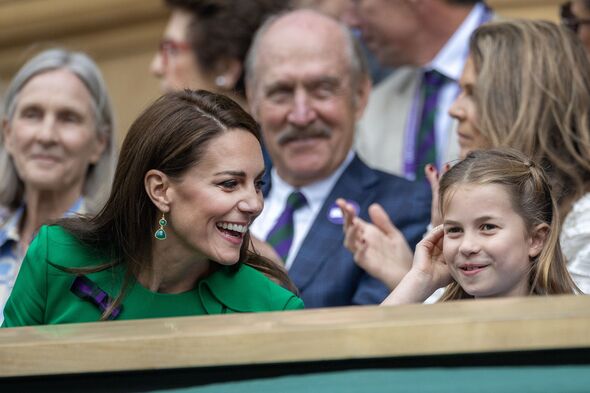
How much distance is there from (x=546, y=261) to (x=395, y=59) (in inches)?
89.7

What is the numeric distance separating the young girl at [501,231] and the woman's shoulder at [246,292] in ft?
0.90

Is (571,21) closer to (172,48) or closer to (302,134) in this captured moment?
(302,134)

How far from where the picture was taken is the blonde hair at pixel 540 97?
378cm

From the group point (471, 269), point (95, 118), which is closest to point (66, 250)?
point (471, 269)

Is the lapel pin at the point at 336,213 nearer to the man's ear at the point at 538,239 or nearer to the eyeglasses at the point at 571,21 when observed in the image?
the eyeglasses at the point at 571,21

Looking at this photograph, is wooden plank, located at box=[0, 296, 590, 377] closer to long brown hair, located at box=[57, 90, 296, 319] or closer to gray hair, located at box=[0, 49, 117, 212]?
long brown hair, located at box=[57, 90, 296, 319]

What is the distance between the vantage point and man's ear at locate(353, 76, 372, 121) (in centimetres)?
481

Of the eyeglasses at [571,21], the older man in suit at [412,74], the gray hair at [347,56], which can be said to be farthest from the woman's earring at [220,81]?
the eyeglasses at [571,21]

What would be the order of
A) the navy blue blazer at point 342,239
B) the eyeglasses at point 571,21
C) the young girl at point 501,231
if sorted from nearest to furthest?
the young girl at point 501,231, the navy blue blazer at point 342,239, the eyeglasses at point 571,21

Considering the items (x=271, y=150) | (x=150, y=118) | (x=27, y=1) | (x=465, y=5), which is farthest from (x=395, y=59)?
(x=27, y=1)

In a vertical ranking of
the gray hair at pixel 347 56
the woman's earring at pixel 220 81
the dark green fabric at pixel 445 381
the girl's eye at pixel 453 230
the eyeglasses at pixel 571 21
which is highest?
the dark green fabric at pixel 445 381

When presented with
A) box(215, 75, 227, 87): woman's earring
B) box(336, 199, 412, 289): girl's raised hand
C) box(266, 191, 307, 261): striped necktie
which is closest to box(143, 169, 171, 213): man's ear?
box(336, 199, 412, 289): girl's raised hand

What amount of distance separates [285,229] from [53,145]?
912mm

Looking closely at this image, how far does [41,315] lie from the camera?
322cm
